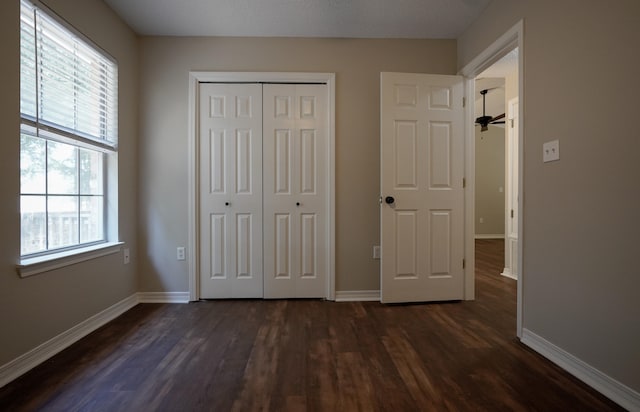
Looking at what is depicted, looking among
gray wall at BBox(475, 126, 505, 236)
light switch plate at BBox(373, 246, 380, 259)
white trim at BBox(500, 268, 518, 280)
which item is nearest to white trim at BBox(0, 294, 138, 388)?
light switch plate at BBox(373, 246, 380, 259)

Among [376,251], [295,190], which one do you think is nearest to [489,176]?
[376,251]

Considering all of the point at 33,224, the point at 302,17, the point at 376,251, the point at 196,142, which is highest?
the point at 302,17

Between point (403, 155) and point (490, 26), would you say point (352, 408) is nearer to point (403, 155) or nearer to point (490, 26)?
point (403, 155)

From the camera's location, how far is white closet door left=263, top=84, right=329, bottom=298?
262cm

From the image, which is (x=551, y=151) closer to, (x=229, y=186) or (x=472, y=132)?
(x=472, y=132)

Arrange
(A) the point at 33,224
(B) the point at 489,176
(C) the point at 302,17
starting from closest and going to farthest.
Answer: (A) the point at 33,224 → (C) the point at 302,17 → (B) the point at 489,176

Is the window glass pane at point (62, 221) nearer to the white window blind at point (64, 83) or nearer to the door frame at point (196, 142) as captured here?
the white window blind at point (64, 83)

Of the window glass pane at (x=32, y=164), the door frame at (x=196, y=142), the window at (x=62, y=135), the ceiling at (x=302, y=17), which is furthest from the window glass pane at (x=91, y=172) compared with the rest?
the ceiling at (x=302, y=17)

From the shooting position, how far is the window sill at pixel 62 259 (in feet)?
5.11

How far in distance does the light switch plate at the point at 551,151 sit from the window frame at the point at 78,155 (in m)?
2.98

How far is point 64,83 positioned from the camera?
1.86 m

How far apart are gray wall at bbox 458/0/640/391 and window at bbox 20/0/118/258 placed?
2.98m

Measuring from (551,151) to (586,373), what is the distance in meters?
1.19

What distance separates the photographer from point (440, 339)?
6.20ft
